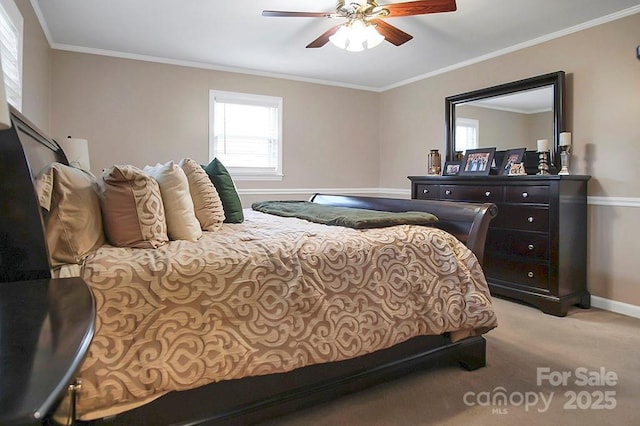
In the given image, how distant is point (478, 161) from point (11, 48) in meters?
3.93

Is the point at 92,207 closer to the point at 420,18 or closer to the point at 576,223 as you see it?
the point at 420,18

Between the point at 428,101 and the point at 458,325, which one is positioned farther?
the point at 428,101

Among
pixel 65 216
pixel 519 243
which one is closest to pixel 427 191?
pixel 519 243

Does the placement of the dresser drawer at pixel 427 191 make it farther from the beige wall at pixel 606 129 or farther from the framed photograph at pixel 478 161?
the beige wall at pixel 606 129

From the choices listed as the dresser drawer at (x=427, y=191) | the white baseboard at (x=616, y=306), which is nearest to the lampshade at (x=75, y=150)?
the dresser drawer at (x=427, y=191)

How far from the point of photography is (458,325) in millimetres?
1953

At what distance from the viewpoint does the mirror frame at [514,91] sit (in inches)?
134

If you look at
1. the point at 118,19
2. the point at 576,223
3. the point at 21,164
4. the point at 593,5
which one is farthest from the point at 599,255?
the point at 118,19

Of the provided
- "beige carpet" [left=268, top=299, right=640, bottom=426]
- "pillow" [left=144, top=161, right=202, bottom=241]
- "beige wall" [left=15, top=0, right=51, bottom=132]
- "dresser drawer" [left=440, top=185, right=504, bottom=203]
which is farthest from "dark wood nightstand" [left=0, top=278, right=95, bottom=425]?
"dresser drawer" [left=440, top=185, right=504, bottom=203]

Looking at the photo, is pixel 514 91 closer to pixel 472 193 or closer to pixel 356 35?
pixel 472 193

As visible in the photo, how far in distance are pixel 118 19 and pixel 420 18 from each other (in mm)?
2486

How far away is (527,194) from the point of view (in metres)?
3.28

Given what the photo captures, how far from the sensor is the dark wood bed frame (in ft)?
3.32

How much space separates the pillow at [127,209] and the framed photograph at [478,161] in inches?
130
